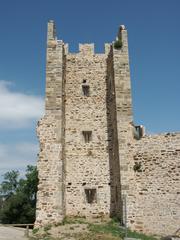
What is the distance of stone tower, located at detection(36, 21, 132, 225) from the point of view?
51.5 feet

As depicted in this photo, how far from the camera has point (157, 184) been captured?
15.6m

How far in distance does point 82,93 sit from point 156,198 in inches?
276

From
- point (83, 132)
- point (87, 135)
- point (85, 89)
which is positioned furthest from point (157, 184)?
point (85, 89)

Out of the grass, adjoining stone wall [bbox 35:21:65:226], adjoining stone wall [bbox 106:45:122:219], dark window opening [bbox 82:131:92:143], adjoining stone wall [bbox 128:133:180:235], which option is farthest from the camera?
dark window opening [bbox 82:131:92:143]

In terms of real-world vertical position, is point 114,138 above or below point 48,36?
below

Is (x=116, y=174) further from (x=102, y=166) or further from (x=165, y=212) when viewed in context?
(x=165, y=212)

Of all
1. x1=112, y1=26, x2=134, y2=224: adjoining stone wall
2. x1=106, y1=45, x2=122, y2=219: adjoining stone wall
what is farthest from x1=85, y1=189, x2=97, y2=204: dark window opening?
x1=112, y1=26, x2=134, y2=224: adjoining stone wall

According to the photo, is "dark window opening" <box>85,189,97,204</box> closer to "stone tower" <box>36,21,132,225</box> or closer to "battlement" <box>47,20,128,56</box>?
"stone tower" <box>36,21,132,225</box>

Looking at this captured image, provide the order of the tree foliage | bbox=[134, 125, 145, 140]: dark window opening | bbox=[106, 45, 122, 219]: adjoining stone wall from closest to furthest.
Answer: bbox=[106, 45, 122, 219]: adjoining stone wall → bbox=[134, 125, 145, 140]: dark window opening → the tree foliage

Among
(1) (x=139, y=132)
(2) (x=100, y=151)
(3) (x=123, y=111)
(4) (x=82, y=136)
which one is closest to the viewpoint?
(3) (x=123, y=111)

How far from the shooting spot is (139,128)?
57.8 ft

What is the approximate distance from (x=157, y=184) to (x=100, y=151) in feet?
11.6

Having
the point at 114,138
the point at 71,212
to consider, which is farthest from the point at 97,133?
the point at 71,212

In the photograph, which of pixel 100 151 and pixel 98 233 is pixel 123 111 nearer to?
pixel 100 151
